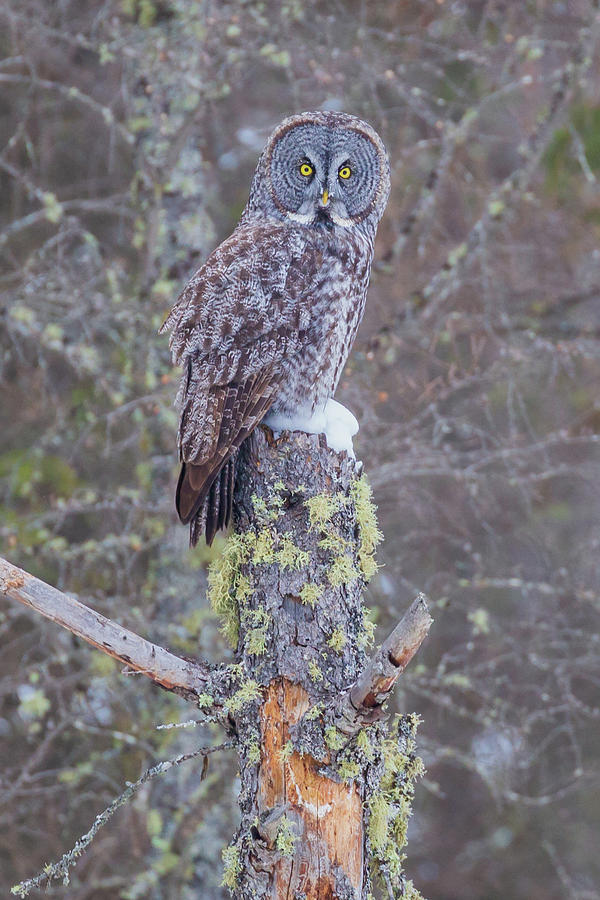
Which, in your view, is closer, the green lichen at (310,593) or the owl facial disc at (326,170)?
the green lichen at (310,593)

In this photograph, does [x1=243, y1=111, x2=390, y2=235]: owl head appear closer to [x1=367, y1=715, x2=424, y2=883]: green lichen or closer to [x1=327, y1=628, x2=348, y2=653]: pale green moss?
[x1=327, y1=628, x2=348, y2=653]: pale green moss

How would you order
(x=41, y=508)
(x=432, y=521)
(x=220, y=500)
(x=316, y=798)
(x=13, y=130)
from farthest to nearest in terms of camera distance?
(x=13, y=130) < (x=41, y=508) < (x=432, y=521) < (x=220, y=500) < (x=316, y=798)

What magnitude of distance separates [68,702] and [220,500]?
7.61 feet

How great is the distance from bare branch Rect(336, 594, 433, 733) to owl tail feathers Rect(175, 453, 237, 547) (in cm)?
62

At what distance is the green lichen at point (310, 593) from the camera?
244 centimetres

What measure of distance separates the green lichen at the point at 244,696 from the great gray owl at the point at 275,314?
0.43 m

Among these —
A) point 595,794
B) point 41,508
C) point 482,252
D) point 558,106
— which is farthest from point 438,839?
point 558,106

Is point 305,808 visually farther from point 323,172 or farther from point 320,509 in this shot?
point 323,172

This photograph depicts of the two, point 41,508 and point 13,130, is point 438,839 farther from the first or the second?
point 13,130

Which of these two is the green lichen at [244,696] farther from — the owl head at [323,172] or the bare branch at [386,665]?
the owl head at [323,172]

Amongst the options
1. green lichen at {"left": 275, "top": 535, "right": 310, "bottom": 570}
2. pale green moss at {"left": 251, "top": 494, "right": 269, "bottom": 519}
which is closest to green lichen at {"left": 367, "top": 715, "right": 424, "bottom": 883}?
green lichen at {"left": 275, "top": 535, "right": 310, "bottom": 570}

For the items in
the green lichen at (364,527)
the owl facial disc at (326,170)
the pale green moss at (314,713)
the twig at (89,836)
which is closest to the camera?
the twig at (89,836)

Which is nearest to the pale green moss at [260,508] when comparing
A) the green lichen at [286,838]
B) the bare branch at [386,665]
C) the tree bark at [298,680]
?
the tree bark at [298,680]

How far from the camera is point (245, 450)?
8.89 ft
